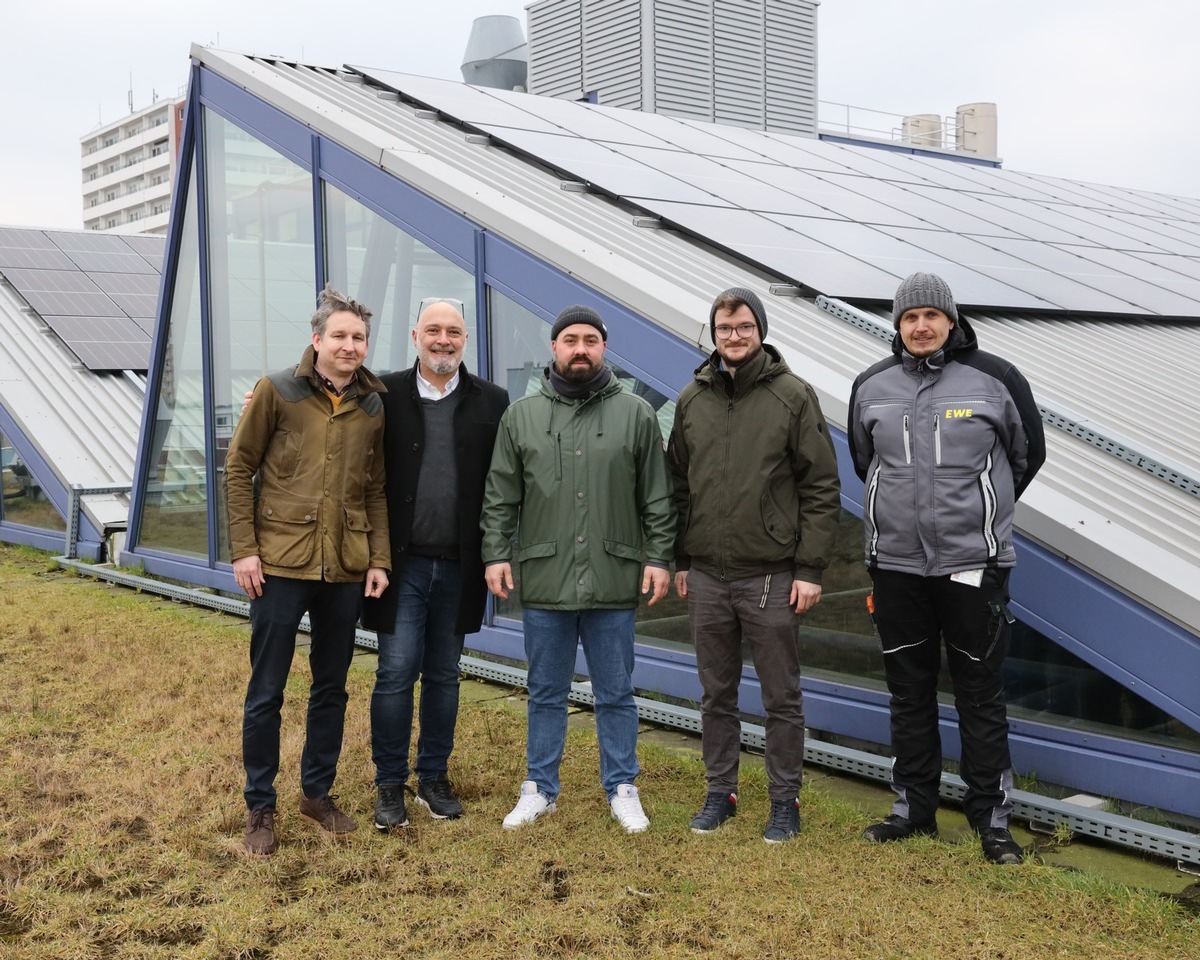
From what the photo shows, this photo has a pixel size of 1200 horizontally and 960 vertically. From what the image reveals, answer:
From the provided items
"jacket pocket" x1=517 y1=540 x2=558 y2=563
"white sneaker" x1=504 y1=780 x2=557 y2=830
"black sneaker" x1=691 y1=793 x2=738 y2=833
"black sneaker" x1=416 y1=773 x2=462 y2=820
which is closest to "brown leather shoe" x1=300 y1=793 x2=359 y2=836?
"black sneaker" x1=416 y1=773 x2=462 y2=820

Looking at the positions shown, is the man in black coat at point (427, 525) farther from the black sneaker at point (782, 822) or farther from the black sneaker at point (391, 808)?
the black sneaker at point (782, 822)

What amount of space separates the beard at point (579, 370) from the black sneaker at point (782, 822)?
183 cm

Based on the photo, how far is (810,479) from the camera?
4.46 meters

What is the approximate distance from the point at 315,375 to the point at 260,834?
1.77 m

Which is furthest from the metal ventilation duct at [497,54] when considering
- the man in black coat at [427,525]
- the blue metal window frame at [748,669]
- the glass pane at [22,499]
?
the man in black coat at [427,525]

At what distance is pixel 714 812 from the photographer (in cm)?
464

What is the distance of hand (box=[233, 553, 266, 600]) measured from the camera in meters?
4.35

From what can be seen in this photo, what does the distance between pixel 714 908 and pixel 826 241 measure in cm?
553

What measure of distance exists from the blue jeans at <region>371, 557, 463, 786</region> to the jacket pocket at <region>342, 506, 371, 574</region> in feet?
0.70

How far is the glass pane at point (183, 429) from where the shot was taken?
10797mm

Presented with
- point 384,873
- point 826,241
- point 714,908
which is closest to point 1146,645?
point 714,908

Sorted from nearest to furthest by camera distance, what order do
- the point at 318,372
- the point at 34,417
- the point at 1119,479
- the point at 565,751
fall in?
the point at 318,372
the point at 1119,479
the point at 565,751
the point at 34,417

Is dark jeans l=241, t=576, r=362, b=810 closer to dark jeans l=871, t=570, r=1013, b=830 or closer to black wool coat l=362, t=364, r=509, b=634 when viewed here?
black wool coat l=362, t=364, r=509, b=634

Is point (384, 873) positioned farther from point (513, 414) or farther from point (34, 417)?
point (34, 417)
